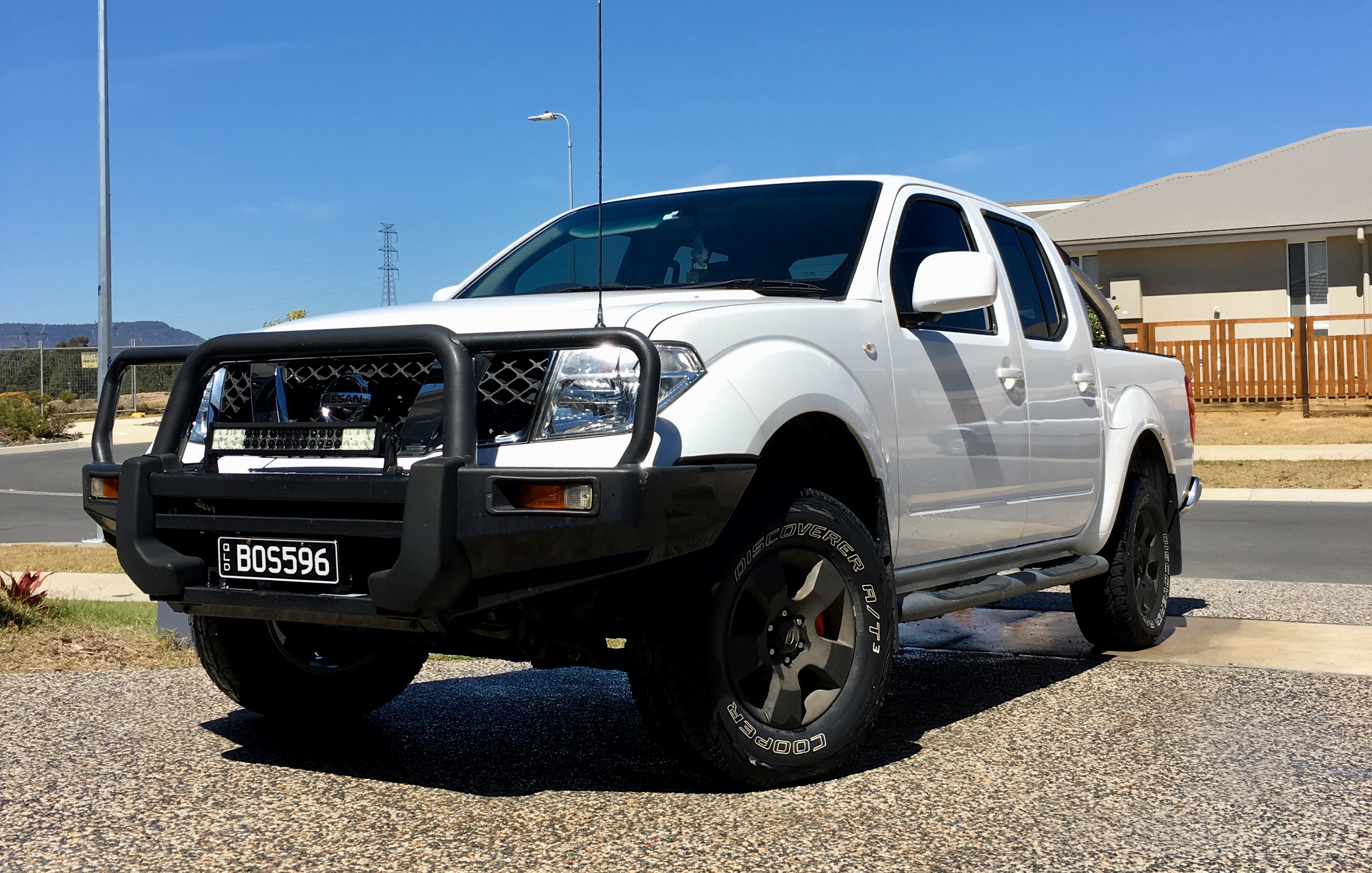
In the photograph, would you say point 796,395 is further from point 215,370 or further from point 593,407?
point 215,370

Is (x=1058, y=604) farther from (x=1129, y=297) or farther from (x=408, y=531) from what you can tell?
(x=1129, y=297)

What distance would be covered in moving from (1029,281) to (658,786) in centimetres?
323

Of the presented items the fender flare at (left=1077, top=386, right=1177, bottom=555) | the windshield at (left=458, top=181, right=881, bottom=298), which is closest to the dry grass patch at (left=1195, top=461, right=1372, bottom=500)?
the fender flare at (left=1077, top=386, right=1177, bottom=555)

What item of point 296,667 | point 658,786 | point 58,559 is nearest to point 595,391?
point 658,786

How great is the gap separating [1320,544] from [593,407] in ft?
32.5

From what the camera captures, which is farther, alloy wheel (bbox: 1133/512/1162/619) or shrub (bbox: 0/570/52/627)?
shrub (bbox: 0/570/52/627)

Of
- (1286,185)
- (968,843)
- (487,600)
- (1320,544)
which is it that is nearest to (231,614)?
(487,600)

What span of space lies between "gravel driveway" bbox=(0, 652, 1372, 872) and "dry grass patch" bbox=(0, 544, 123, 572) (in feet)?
20.1

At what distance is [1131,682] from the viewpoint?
5.97 m

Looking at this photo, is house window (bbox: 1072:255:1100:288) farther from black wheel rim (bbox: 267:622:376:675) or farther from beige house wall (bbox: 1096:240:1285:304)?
black wheel rim (bbox: 267:622:376:675)

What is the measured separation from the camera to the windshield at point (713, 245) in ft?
16.3

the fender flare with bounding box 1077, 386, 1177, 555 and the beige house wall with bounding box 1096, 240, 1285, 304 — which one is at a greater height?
the beige house wall with bounding box 1096, 240, 1285, 304

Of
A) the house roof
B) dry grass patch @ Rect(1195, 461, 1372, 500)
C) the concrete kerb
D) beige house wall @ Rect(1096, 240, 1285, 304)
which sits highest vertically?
the house roof

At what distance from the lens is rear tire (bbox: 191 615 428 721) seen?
4805mm
